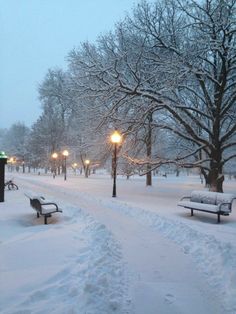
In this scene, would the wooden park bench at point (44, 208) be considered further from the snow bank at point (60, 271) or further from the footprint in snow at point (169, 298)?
the footprint in snow at point (169, 298)

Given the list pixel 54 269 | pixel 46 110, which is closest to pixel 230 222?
pixel 54 269

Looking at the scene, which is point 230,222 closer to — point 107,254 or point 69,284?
point 107,254

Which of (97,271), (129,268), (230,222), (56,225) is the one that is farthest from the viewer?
(230,222)

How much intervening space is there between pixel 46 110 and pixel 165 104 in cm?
4002

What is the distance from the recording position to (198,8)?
1789 centimetres

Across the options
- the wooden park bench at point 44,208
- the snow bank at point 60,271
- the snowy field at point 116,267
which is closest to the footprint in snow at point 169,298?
the snowy field at point 116,267

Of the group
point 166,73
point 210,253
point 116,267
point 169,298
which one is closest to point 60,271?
point 116,267

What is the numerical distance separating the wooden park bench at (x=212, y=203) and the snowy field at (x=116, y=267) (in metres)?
0.51

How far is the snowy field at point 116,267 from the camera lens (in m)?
4.85

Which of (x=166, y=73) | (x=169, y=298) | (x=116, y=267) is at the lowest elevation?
(x=169, y=298)

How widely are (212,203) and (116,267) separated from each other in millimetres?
6712

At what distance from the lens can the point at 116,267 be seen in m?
6.38

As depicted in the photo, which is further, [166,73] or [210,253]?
[166,73]

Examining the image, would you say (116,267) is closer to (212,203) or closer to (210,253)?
(210,253)
